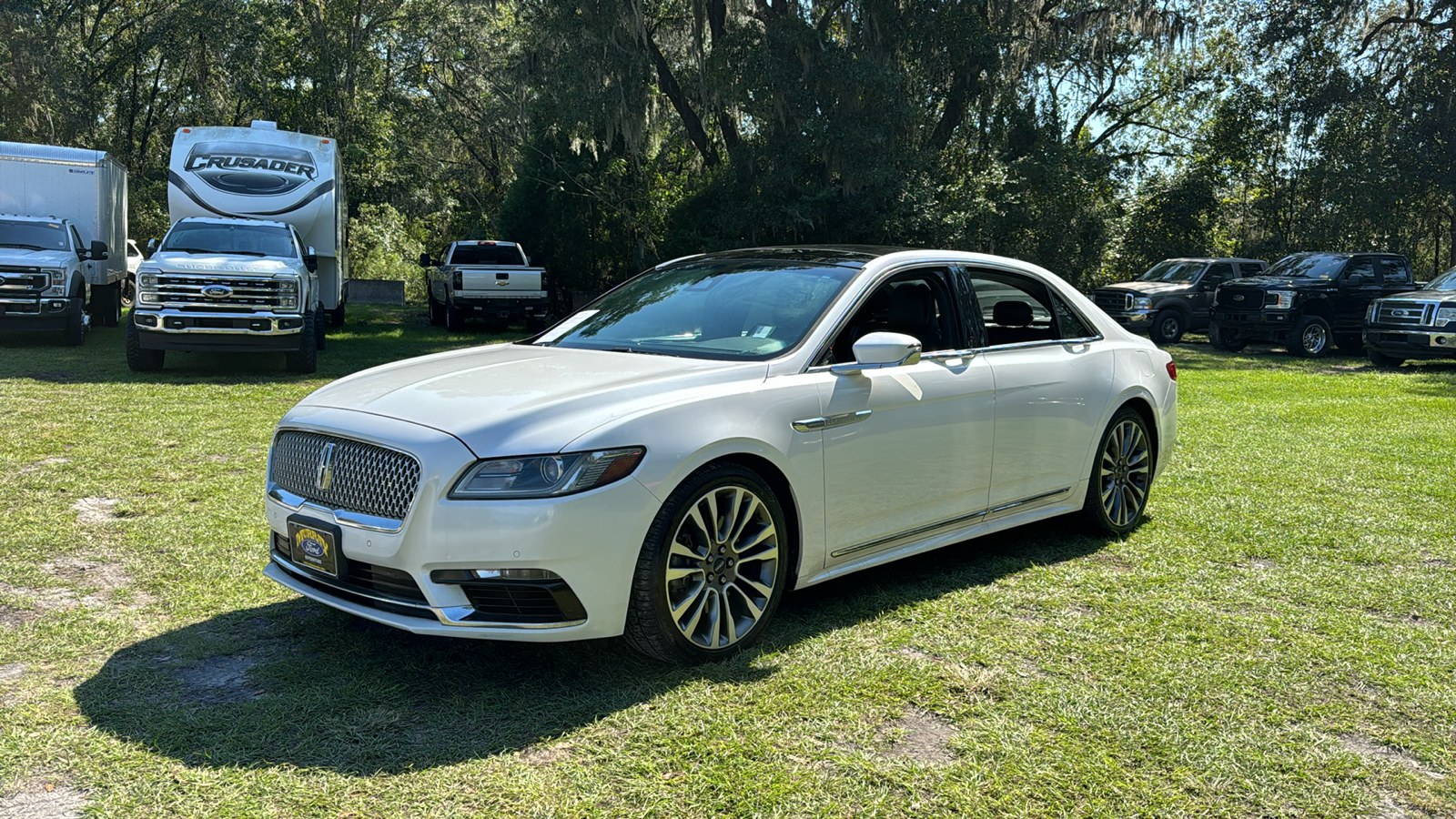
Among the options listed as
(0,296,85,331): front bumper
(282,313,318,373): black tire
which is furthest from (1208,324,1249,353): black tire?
(0,296,85,331): front bumper

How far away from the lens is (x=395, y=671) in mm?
4027

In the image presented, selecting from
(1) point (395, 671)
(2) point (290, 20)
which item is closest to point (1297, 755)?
(1) point (395, 671)

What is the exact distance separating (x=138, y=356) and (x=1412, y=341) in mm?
18230

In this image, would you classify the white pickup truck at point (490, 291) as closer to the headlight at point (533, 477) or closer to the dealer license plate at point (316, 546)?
the dealer license plate at point (316, 546)

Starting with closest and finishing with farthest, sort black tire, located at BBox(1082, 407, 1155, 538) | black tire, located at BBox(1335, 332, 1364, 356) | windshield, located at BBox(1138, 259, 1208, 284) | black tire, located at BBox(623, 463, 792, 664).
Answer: black tire, located at BBox(623, 463, 792, 664)
black tire, located at BBox(1082, 407, 1155, 538)
black tire, located at BBox(1335, 332, 1364, 356)
windshield, located at BBox(1138, 259, 1208, 284)

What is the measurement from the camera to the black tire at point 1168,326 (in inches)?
960

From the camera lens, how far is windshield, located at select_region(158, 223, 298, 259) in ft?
47.6

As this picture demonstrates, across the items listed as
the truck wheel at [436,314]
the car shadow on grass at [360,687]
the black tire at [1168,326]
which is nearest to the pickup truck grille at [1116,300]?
the black tire at [1168,326]

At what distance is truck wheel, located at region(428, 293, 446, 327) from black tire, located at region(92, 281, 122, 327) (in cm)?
602

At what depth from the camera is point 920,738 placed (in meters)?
3.55

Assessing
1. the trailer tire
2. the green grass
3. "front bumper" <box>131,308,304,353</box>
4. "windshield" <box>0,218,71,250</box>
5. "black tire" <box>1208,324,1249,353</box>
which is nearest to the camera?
the green grass

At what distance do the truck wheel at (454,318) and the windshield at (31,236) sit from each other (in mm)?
6667

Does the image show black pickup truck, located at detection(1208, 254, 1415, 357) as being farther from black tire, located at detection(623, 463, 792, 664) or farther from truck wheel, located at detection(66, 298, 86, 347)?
truck wheel, located at detection(66, 298, 86, 347)

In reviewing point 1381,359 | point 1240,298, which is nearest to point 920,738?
point 1381,359
